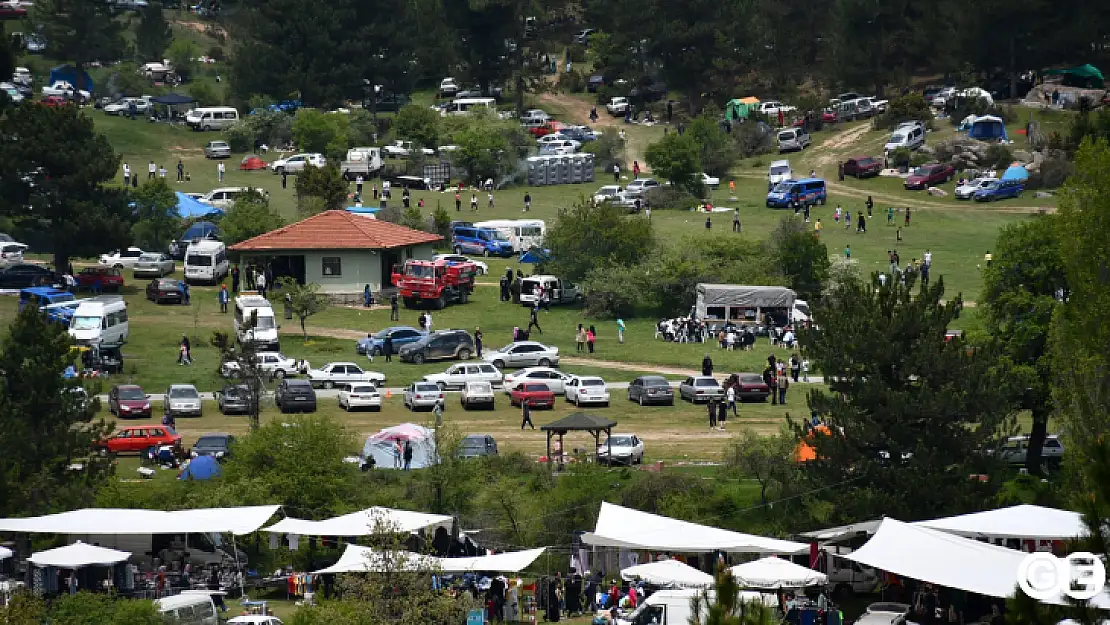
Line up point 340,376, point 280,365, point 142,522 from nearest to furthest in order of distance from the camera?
1. point 142,522
2. point 340,376
3. point 280,365

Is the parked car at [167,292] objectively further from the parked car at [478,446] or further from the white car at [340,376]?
the parked car at [478,446]

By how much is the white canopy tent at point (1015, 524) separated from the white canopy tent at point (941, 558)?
1.38 m

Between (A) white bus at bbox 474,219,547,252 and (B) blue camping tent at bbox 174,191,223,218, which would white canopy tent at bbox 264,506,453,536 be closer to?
(A) white bus at bbox 474,219,547,252

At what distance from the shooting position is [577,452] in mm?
50375

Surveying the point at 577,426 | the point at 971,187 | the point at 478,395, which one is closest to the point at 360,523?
the point at 577,426

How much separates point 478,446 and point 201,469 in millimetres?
7300

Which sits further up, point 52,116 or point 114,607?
point 52,116

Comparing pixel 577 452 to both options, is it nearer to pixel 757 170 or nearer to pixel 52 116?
pixel 52 116

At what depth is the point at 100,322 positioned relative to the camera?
62625mm

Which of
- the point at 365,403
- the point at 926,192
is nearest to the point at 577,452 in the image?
the point at 365,403

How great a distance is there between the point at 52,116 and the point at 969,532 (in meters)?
47.7

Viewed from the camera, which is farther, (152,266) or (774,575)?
(152,266)

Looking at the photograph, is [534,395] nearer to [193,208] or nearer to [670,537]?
[670,537]

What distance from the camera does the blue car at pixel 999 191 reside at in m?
95.4
